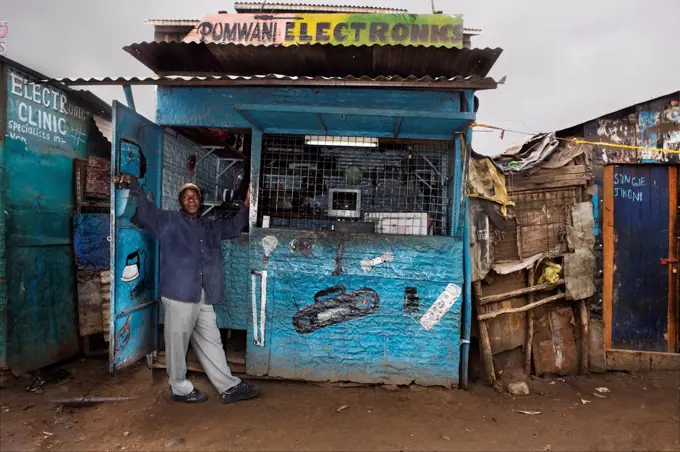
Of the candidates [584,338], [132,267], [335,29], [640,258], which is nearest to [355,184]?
[335,29]

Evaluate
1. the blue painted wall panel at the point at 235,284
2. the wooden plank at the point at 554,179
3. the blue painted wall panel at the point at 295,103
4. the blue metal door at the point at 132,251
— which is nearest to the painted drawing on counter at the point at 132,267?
the blue metal door at the point at 132,251

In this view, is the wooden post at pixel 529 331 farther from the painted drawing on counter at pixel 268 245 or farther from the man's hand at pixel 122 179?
the man's hand at pixel 122 179

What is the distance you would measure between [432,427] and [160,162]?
3.97 metres


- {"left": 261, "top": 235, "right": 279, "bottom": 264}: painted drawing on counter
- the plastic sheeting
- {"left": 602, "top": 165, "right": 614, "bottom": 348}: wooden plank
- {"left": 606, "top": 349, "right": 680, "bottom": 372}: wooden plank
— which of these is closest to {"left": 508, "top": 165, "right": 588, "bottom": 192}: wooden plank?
the plastic sheeting

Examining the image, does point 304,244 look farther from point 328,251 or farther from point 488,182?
point 488,182

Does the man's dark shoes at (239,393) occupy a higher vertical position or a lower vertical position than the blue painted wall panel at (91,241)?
lower

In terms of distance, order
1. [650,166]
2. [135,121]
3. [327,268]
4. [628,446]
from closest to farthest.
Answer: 1. [628,446]
2. [135,121]
3. [327,268]
4. [650,166]

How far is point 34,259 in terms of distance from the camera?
431 cm

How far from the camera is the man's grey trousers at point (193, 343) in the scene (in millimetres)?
3783

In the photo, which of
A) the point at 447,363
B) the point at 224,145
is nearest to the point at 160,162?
the point at 224,145

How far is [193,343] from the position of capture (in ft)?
13.4

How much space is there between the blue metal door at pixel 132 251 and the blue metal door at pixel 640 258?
5.79m

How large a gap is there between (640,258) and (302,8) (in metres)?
5.96

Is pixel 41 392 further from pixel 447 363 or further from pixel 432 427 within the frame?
pixel 447 363
